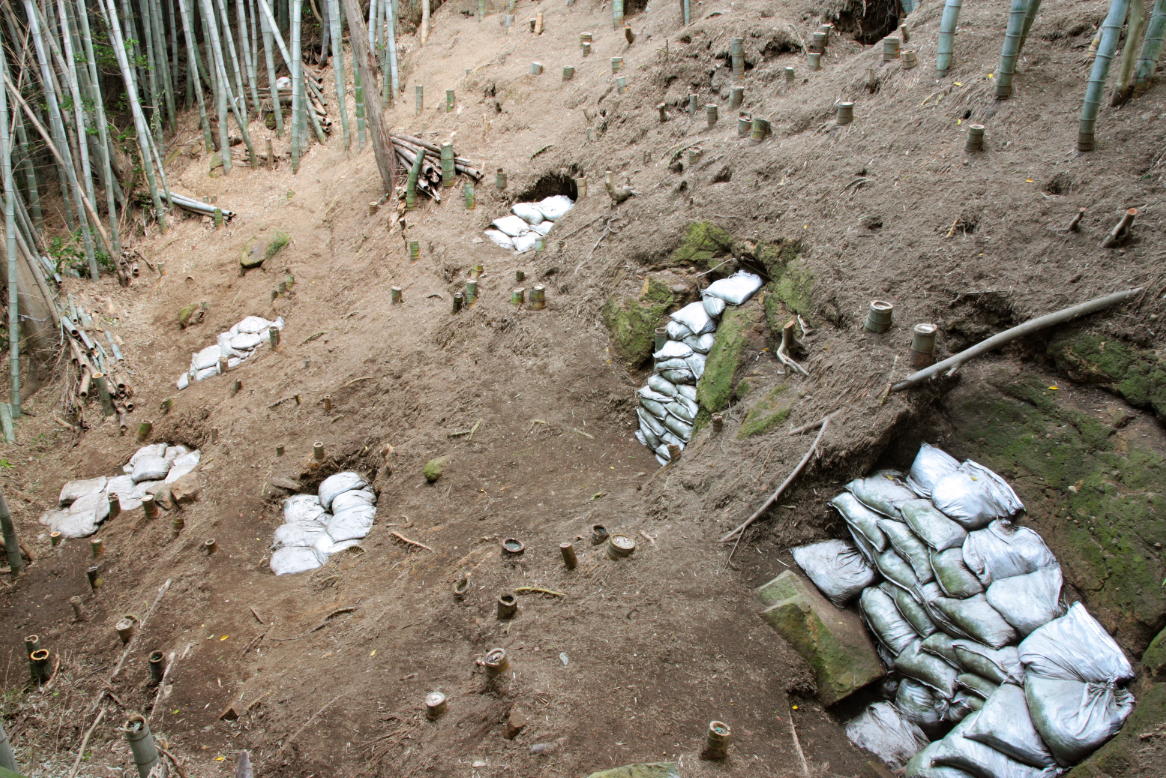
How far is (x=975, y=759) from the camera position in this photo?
7.68ft

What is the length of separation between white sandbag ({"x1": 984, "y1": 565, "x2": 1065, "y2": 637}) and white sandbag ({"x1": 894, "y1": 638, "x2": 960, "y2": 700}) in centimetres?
30

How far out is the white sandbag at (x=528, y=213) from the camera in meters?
6.73

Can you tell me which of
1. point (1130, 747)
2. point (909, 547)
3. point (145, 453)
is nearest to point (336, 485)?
point (145, 453)

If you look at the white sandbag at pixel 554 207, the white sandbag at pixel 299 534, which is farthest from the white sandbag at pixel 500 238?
the white sandbag at pixel 299 534

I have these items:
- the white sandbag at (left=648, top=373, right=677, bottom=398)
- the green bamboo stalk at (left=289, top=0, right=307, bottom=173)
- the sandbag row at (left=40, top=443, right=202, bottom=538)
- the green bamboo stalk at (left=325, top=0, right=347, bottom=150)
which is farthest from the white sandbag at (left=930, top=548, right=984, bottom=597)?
the green bamboo stalk at (left=289, top=0, right=307, bottom=173)

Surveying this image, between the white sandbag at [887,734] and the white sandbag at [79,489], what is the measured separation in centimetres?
579

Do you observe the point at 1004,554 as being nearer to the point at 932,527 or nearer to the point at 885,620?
the point at 932,527

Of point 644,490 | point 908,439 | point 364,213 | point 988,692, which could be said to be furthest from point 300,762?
point 364,213

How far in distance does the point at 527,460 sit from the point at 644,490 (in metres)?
0.93

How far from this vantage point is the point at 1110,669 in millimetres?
2336

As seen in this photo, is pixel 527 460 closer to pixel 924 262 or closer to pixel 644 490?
pixel 644 490

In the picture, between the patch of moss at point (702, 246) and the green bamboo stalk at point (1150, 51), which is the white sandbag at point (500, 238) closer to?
the patch of moss at point (702, 246)

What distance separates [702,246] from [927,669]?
124 inches

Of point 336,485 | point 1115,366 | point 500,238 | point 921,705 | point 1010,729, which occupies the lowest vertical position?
point 336,485
